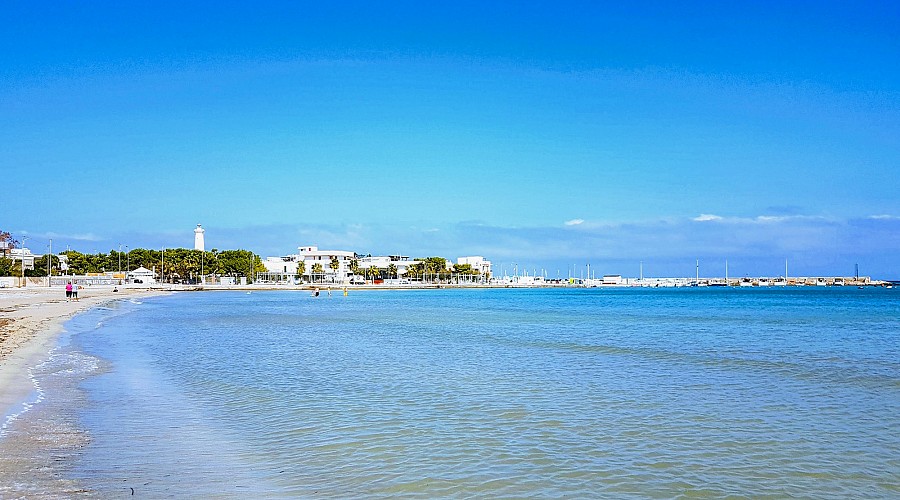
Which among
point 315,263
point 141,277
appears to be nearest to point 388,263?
point 315,263

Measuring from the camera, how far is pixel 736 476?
7.35m

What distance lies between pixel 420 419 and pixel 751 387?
672cm

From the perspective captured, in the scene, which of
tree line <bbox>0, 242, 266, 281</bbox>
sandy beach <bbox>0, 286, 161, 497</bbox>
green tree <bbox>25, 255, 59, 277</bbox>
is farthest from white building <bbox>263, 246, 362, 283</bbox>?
sandy beach <bbox>0, 286, 161, 497</bbox>

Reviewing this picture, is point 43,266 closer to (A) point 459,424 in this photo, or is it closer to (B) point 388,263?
(B) point 388,263

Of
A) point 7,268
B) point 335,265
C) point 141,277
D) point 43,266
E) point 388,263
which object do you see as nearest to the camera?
point 7,268

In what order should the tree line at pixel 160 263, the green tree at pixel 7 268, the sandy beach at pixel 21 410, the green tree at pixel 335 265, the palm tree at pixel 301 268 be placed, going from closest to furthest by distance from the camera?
the sandy beach at pixel 21 410 → the green tree at pixel 7 268 → the tree line at pixel 160 263 → the palm tree at pixel 301 268 → the green tree at pixel 335 265

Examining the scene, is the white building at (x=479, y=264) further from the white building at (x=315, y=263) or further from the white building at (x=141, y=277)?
the white building at (x=141, y=277)

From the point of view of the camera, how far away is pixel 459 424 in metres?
9.88

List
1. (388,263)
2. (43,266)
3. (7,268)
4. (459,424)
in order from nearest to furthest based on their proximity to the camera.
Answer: (459,424) → (7,268) → (43,266) → (388,263)

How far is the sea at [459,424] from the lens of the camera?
7.04m

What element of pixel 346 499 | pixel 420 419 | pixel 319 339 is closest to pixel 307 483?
pixel 346 499

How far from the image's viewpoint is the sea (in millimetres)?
7039

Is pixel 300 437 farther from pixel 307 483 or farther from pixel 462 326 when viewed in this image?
pixel 462 326

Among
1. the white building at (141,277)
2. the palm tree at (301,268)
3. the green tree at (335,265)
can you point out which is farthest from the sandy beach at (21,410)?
the green tree at (335,265)
